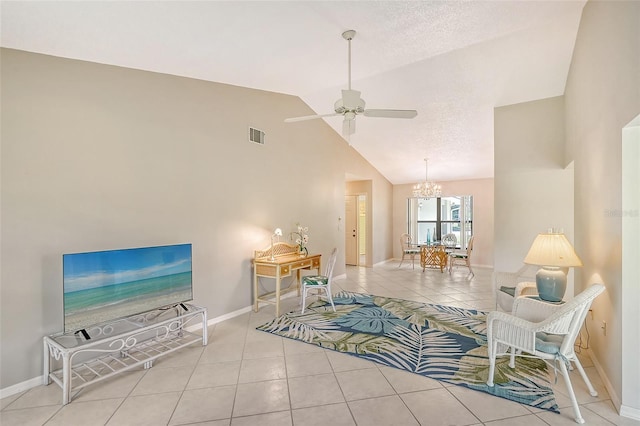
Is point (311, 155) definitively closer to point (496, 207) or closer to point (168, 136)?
point (168, 136)

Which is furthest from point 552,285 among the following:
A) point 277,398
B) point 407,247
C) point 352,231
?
point 407,247

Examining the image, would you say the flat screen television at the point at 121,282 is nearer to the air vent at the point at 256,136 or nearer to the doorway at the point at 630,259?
the air vent at the point at 256,136

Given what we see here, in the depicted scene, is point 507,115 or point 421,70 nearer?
point 421,70

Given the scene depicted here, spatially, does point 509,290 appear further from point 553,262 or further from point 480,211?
point 480,211

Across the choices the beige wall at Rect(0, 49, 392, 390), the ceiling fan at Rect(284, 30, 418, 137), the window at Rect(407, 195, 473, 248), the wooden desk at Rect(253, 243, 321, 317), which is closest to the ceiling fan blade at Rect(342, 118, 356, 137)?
the ceiling fan at Rect(284, 30, 418, 137)

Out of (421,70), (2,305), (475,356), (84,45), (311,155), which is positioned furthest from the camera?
(311,155)

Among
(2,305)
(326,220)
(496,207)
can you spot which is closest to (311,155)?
(326,220)

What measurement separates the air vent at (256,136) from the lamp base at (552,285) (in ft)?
13.1

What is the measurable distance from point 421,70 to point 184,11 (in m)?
3.02

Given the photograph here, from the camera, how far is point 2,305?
97.2 inches

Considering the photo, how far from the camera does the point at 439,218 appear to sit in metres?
Answer: 9.34

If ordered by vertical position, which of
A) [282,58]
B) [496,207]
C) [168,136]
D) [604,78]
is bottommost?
[496,207]

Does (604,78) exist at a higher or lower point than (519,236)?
higher

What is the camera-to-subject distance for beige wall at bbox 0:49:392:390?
256cm
